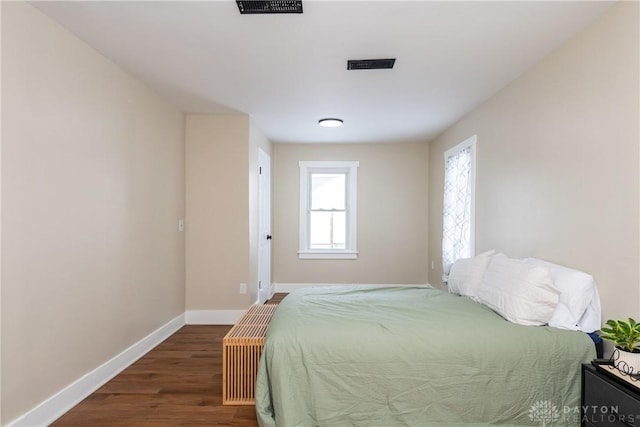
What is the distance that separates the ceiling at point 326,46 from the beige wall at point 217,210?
46cm

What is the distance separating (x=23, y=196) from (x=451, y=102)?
3471 mm

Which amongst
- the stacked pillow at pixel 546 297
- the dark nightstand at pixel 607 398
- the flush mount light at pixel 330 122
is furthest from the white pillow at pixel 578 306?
the flush mount light at pixel 330 122

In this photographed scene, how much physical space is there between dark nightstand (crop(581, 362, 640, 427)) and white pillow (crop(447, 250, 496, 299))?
3.09ft

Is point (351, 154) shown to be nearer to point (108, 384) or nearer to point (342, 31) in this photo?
point (342, 31)

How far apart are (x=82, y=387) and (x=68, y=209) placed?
121 cm

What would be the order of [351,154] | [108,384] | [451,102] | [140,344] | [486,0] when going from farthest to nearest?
1. [351,154]
2. [451,102]
3. [140,344]
4. [108,384]
5. [486,0]

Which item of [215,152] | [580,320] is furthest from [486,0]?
[215,152]

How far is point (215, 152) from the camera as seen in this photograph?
3.96 m

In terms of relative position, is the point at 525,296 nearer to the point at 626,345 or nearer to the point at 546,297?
the point at 546,297

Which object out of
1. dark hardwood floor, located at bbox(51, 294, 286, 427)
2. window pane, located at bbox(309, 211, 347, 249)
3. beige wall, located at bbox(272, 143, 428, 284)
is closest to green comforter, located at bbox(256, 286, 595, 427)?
dark hardwood floor, located at bbox(51, 294, 286, 427)

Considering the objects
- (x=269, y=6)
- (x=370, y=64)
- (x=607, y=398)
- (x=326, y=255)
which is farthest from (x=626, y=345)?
(x=326, y=255)

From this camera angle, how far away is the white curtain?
3867mm

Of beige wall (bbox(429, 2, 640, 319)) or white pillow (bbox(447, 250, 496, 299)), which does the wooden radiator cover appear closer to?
white pillow (bbox(447, 250, 496, 299))

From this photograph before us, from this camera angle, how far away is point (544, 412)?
1887mm
